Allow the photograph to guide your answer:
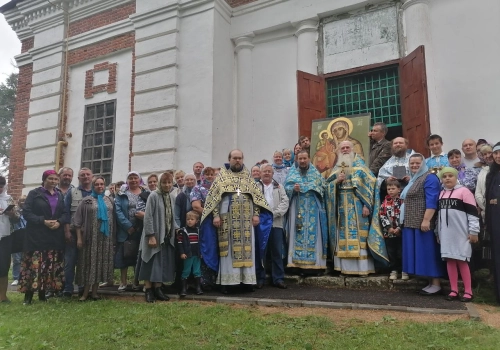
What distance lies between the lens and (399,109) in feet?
26.0

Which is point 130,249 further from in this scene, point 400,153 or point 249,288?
point 400,153

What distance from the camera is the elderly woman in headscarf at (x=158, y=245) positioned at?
5230 mm

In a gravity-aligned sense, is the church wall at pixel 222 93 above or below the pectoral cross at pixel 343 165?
above

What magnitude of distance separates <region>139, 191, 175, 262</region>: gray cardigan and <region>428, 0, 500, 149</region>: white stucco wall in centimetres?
509

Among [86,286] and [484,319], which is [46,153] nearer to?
[86,286]

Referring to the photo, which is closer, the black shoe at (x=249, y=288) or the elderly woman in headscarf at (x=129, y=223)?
the black shoe at (x=249, y=288)

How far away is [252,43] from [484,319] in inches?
297

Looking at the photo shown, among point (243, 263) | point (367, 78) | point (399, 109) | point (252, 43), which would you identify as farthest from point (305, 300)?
point (252, 43)

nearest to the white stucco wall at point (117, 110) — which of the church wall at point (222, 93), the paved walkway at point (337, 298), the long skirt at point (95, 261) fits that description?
the church wall at point (222, 93)

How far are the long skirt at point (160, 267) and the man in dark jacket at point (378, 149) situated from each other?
335cm

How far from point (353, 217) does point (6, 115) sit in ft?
107

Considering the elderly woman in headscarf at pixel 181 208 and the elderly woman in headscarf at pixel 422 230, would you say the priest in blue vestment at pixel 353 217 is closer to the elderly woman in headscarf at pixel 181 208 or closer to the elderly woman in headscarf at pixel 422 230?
the elderly woman in headscarf at pixel 422 230

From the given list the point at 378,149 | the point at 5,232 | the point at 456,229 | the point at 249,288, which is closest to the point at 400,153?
the point at 378,149

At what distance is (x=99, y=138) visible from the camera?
1061cm
